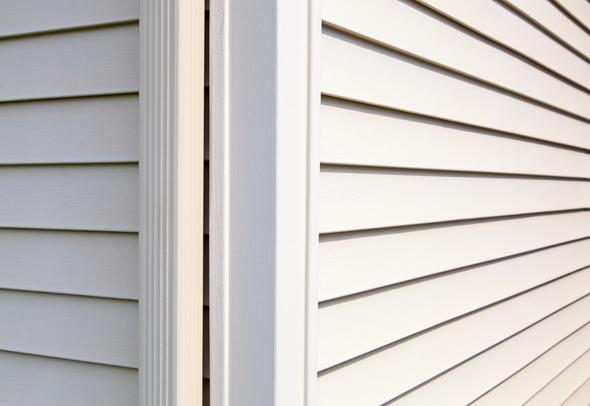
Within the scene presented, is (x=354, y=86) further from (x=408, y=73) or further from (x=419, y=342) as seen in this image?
(x=419, y=342)

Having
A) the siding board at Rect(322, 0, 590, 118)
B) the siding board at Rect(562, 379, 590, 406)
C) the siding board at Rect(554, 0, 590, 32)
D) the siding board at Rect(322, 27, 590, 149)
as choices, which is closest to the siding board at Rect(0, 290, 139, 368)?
the siding board at Rect(322, 27, 590, 149)

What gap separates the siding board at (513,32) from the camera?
168cm

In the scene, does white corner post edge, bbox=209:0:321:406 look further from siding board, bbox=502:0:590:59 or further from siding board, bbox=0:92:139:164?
siding board, bbox=502:0:590:59

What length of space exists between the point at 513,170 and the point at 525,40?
1.89 ft

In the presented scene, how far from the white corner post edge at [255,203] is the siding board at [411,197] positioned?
8.0 inches

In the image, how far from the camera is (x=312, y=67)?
105 cm

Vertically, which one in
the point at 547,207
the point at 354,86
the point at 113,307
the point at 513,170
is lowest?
the point at 113,307

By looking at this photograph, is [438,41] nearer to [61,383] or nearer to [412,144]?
[412,144]

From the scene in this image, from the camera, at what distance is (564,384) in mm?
2781

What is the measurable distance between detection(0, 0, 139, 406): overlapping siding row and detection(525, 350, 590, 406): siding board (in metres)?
1.99

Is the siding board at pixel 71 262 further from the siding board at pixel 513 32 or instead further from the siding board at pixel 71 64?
the siding board at pixel 513 32

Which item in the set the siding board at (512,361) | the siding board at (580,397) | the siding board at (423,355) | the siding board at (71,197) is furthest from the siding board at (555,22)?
the siding board at (580,397)

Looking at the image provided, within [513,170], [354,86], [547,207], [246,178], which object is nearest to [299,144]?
[246,178]

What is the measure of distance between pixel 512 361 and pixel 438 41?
4.47 feet
